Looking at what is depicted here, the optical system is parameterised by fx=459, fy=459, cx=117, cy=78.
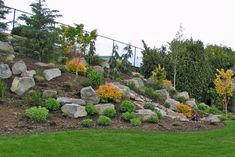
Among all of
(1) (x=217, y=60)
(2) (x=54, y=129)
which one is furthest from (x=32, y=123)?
(1) (x=217, y=60)

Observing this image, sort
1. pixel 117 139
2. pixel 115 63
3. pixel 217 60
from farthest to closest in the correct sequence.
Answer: pixel 217 60
pixel 115 63
pixel 117 139

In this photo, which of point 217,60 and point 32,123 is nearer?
point 32,123

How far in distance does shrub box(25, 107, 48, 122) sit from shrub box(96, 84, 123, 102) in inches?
130

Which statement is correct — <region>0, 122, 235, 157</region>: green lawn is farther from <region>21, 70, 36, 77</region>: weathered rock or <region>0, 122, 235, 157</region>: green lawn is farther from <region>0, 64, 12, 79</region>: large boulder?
<region>0, 64, 12, 79</region>: large boulder

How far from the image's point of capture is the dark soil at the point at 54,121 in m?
14.1

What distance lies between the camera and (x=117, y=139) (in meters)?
13.7

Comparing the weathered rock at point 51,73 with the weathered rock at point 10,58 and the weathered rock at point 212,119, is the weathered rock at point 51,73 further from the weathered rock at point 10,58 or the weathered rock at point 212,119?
the weathered rock at point 212,119

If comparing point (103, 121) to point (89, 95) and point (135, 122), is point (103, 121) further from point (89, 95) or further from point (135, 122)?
point (89, 95)

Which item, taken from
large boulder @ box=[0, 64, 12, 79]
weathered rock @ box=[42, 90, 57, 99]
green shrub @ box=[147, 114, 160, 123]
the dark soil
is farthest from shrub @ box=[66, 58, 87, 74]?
green shrub @ box=[147, 114, 160, 123]

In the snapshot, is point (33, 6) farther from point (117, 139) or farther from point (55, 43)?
point (117, 139)

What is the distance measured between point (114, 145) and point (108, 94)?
16.6ft

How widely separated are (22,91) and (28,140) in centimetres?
490

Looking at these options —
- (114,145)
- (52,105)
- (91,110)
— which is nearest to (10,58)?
(52,105)

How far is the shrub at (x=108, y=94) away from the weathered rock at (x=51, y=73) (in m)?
2.15
